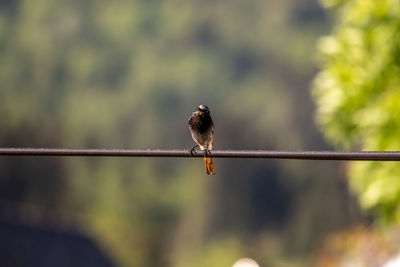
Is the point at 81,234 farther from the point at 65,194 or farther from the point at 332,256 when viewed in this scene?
the point at 332,256

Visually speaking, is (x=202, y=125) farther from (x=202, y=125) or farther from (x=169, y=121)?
(x=169, y=121)

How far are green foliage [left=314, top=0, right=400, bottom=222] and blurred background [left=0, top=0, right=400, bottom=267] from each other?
297 inches

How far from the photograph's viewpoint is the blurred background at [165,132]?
1802cm

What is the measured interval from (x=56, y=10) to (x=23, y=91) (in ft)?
9.69

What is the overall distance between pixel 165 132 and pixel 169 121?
39cm

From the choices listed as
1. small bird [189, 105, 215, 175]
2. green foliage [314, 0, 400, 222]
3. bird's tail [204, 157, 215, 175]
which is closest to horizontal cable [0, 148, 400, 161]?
bird's tail [204, 157, 215, 175]

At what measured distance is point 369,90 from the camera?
8828 mm

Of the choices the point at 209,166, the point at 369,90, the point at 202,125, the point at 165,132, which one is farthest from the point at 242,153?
the point at 165,132

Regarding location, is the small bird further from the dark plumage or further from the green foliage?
the green foliage

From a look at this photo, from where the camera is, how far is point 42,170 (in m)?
18.3

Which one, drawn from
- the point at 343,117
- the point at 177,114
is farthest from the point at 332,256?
the point at 343,117

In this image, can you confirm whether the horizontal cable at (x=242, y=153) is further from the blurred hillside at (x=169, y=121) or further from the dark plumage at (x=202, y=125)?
the blurred hillside at (x=169, y=121)

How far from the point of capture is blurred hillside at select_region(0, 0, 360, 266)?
18.2 meters

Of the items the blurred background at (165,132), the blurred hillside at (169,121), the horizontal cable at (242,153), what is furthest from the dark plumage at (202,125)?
the blurred hillside at (169,121)
